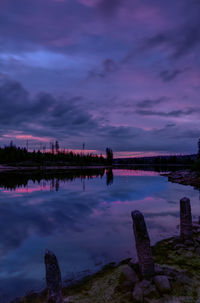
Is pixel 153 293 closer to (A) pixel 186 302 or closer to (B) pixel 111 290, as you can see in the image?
(A) pixel 186 302

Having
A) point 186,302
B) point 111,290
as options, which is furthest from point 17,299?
point 186,302

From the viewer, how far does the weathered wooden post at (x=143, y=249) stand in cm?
711

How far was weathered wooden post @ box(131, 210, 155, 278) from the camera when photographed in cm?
711

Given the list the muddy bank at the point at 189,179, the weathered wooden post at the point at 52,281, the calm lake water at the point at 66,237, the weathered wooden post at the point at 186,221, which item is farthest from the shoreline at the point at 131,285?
the muddy bank at the point at 189,179

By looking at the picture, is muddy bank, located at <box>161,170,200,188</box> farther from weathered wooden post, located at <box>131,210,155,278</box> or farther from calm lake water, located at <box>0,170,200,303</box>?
weathered wooden post, located at <box>131,210,155,278</box>

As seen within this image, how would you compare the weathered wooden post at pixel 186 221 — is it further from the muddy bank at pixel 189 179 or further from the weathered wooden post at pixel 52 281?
the muddy bank at pixel 189 179

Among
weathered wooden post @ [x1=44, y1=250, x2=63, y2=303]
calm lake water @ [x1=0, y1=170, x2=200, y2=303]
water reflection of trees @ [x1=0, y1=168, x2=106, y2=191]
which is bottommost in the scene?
water reflection of trees @ [x1=0, y1=168, x2=106, y2=191]

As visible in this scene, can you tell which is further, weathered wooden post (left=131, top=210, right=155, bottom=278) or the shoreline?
weathered wooden post (left=131, top=210, right=155, bottom=278)

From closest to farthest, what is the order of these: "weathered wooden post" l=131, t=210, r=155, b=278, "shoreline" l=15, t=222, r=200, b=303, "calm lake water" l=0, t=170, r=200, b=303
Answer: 1. "shoreline" l=15, t=222, r=200, b=303
2. "weathered wooden post" l=131, t=210, r=155, b=278
3. "calm lake water" l=0, t=170, r=200, b=303

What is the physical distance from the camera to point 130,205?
23.6 m

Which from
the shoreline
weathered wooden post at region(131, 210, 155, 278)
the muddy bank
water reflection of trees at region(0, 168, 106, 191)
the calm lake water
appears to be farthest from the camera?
the muddy bank

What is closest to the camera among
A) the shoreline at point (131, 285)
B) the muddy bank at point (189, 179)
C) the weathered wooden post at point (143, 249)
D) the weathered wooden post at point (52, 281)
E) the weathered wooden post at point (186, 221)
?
the weathered wooden post at point (52, 281)

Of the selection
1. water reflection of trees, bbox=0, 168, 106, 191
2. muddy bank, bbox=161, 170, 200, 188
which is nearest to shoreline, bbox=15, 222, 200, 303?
water reflection of trees, bbox=0, 168, 106, 191

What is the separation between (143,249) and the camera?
7.34 m
